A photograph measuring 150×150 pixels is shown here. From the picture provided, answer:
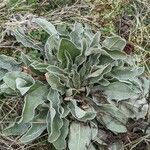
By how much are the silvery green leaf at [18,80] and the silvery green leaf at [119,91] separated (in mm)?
478

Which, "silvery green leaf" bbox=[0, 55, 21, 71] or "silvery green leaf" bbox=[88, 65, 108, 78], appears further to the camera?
"silvery green leaf" bbox=[0, 55, 21, 71]

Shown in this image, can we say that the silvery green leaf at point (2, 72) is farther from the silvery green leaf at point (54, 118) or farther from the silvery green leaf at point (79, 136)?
the silvery green leaf at point (79, 136)

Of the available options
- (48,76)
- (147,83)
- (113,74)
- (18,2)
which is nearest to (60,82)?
(48,76)

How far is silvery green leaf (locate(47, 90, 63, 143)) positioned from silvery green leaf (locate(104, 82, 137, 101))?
327 mm

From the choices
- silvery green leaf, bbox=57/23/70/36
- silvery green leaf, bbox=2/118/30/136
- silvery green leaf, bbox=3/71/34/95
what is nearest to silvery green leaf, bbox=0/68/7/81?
silvery green leaf, bbox=3/71/34/95

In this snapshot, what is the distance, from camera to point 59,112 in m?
2.73

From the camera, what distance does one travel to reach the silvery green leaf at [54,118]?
2684mm

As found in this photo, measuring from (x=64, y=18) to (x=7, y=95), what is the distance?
2.52 feet

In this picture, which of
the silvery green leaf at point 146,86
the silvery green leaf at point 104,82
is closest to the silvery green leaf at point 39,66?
the silvery green leaf at point 104,82

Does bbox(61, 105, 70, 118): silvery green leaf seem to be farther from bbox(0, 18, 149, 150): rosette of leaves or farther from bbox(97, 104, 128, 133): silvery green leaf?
bbox(97, 104, 128, 133): silvery green leaf

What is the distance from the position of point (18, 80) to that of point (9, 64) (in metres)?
0.23

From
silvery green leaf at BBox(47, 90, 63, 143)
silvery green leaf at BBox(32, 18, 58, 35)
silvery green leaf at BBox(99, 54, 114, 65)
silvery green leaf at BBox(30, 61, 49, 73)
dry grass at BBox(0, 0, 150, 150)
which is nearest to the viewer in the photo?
silvery green leaf at BBox(47, 90, 63, 143)

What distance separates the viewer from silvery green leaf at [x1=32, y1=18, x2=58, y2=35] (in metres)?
3.03

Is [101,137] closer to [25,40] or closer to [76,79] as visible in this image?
[76,79]
